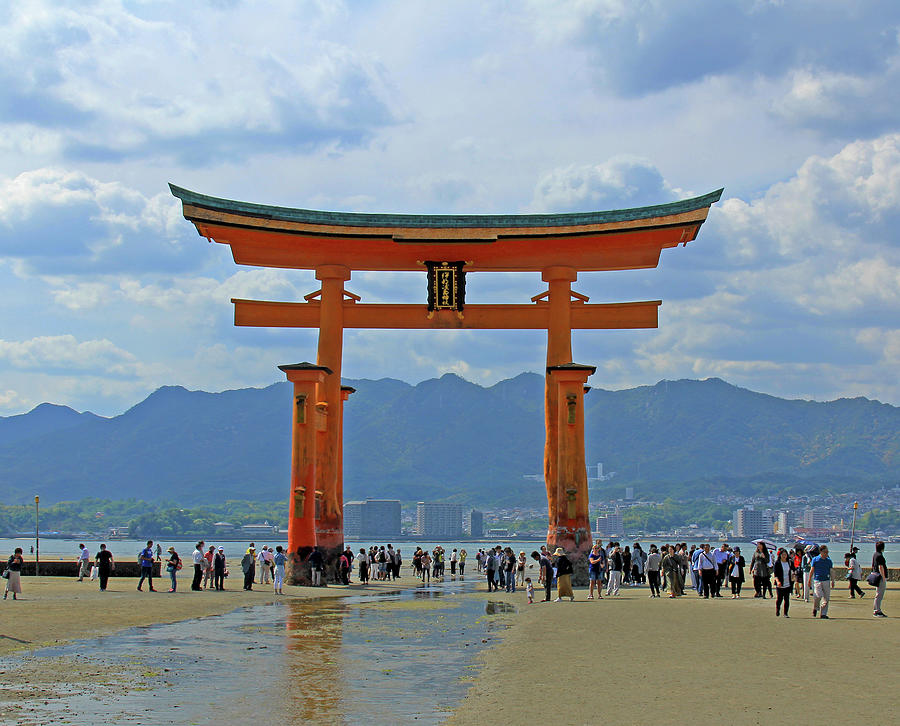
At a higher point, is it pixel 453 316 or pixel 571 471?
pixel 453 316

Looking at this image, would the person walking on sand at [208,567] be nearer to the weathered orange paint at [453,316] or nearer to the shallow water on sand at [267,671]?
the weathered orange paint at [453,316]

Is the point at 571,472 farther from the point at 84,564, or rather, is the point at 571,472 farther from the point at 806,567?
the point at 84,564

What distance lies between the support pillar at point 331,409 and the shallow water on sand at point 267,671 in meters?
9.66

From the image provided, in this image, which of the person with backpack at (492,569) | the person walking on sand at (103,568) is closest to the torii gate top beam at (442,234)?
the person with backpack at (492,569)

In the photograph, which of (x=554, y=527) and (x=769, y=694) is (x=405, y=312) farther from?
(x=769, y=694)

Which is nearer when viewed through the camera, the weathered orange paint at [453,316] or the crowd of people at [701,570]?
the crowd of people at [701,570]

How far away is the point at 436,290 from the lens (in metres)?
29.9

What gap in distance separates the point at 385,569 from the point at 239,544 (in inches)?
6091

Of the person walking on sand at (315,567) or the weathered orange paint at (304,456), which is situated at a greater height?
the weathered orange paint at (304,456)

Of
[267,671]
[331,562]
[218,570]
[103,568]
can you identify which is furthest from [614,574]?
[267,671]

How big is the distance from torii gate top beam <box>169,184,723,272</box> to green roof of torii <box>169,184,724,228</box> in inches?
1.1

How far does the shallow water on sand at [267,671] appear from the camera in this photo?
29.4 feet

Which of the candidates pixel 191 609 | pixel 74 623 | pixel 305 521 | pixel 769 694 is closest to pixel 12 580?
pixel 191 609

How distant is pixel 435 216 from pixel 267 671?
1909cm
